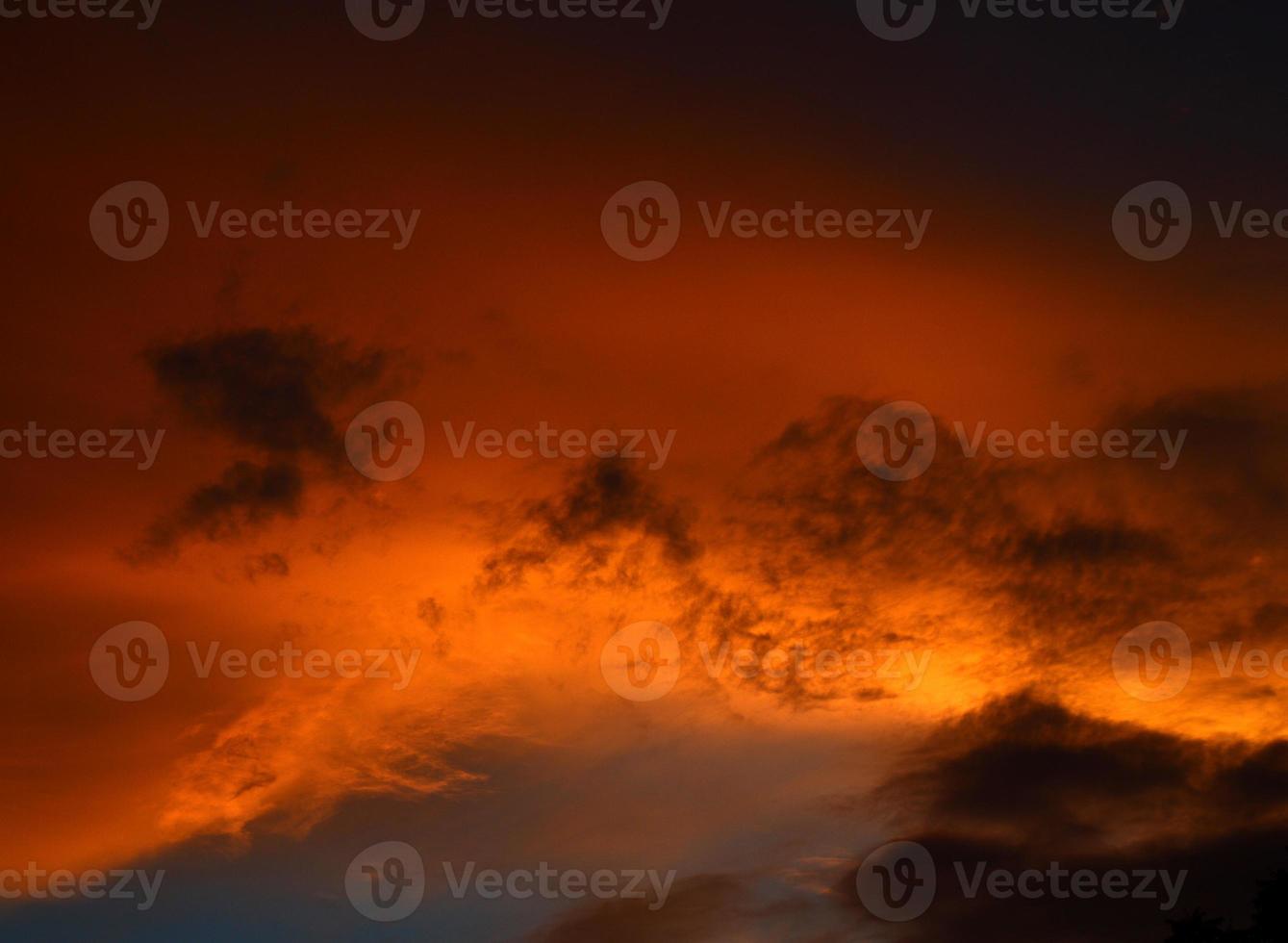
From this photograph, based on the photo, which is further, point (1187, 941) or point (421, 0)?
point (1187, 941)

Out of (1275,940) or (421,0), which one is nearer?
(421,0)

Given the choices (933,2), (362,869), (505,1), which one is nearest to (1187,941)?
(362,869)

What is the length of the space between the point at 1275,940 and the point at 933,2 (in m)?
47.5

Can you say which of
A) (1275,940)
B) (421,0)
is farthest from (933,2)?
(1275,940)

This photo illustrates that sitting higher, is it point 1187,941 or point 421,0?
point 421,0

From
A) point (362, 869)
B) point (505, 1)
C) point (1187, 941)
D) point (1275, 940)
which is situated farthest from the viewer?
point (1187, 941)

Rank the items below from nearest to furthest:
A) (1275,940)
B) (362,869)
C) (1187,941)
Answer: (362,869) < (1275,940) < (1187,941)

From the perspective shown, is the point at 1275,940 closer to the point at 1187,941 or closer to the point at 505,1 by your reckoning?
the point at 1187,941

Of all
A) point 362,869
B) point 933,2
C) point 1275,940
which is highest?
point 933,2

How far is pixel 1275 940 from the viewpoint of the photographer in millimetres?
58438

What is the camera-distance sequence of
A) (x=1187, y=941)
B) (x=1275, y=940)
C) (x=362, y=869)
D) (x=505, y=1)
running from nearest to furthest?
(x=505, y=1)
(x=362, y=869)
(x=1275, y=940)
(x=1187, y=941)

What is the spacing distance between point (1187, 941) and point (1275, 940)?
5159mm

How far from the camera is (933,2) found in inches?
1462

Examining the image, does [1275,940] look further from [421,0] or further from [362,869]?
[421,0]
